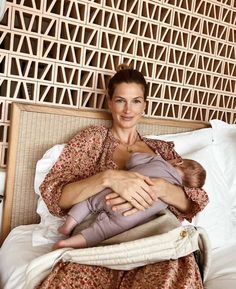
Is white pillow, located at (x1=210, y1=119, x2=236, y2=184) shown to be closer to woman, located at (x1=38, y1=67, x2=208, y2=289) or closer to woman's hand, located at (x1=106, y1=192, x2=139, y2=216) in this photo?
woman, located at (x1=38, y1=67, x2=208, y2=289)

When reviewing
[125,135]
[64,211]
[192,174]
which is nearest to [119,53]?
[125,135]

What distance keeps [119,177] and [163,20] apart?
1059 millimetres

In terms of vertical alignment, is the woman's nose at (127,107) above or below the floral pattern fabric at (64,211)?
above

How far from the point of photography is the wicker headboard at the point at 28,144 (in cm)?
146

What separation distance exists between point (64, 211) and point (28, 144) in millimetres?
364

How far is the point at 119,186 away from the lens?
117cm

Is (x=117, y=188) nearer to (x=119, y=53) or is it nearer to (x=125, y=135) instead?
(x=125, y=135)

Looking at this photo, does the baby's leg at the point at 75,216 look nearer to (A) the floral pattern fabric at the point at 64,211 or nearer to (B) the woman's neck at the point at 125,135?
(A) the floral pattern fabric at the point at 64,211

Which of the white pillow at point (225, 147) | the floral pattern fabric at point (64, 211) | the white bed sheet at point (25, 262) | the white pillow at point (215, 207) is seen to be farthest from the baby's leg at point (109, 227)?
the white pillow at point (225, 147)

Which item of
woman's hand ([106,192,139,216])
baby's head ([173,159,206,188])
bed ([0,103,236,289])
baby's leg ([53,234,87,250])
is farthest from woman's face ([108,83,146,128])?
baby's leg ([53,234,87,250])

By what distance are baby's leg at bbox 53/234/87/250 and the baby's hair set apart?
0.47m

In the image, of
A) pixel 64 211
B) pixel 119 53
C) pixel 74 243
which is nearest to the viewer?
pixel 74 243

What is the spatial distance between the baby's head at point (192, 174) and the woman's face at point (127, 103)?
29 centimetres

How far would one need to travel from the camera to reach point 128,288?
99cm
